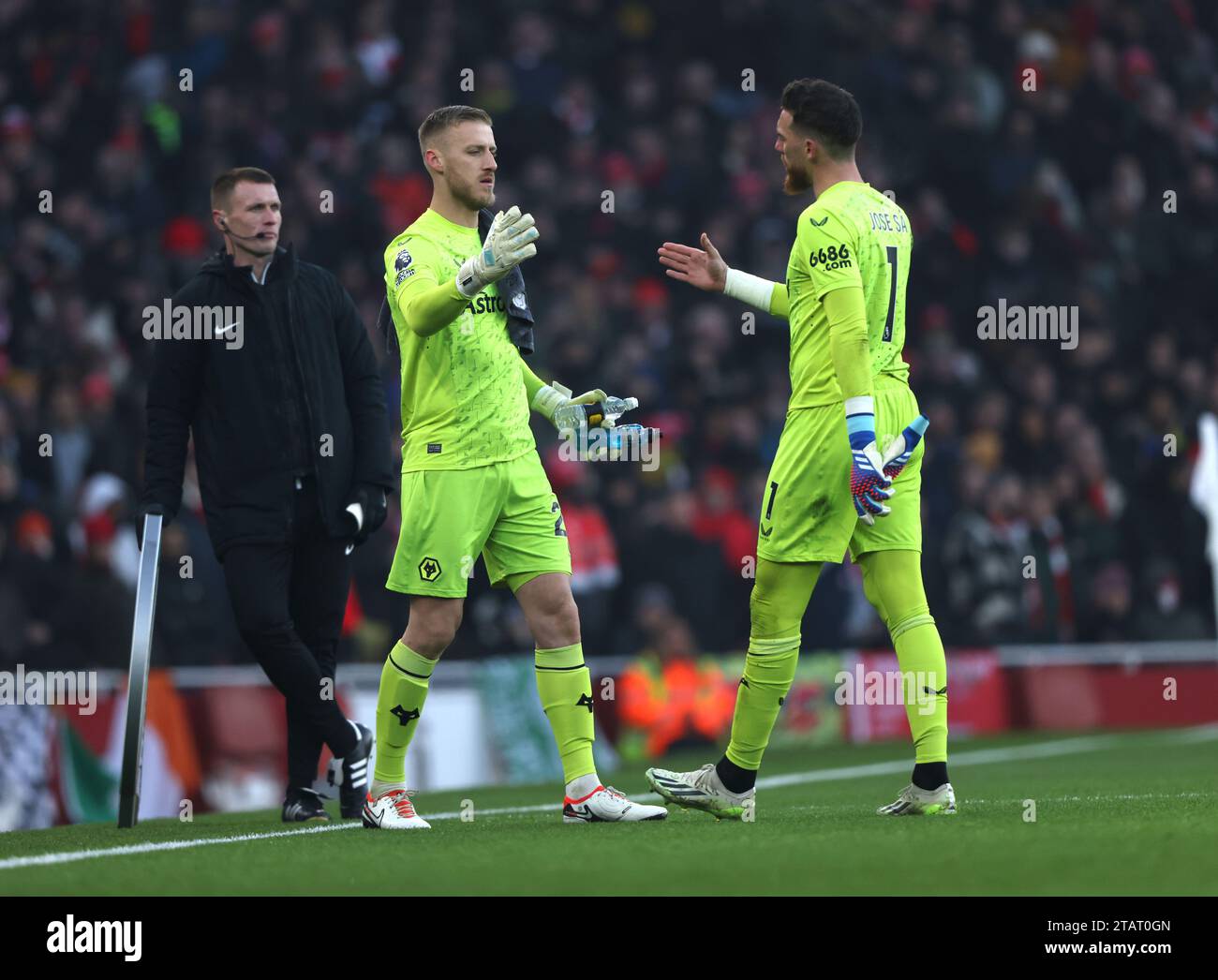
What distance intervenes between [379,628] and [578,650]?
6.87 m

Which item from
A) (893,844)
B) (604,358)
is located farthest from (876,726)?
(893,844)

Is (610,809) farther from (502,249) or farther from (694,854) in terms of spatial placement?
(502,249)

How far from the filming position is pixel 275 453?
7.68 meters

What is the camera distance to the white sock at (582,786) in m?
6.85

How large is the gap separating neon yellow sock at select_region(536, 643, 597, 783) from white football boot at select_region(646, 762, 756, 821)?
9.2 inches

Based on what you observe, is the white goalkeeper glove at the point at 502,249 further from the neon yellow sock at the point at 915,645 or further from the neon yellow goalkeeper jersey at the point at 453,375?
the neon yellow sock at the point at 915,645

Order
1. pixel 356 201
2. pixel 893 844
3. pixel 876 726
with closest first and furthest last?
pixel 893 844 → pixel 876 726 → pixel 356 201

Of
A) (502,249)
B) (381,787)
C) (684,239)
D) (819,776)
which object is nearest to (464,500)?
(502,249)

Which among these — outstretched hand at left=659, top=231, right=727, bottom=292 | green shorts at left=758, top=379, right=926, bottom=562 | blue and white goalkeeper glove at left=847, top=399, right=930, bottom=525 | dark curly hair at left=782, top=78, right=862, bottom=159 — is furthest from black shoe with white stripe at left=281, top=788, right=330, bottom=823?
dark curly hair at left=782, top=78, right=862, bottom=159

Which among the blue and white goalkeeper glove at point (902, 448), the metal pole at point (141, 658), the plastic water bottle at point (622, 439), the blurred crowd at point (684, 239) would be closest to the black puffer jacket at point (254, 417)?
the metal pole at point (141, 658)

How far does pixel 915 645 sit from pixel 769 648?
469mm

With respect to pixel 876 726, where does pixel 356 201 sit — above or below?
above

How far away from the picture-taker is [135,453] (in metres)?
13.7

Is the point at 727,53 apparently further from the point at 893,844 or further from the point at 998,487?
the point at 893,844
